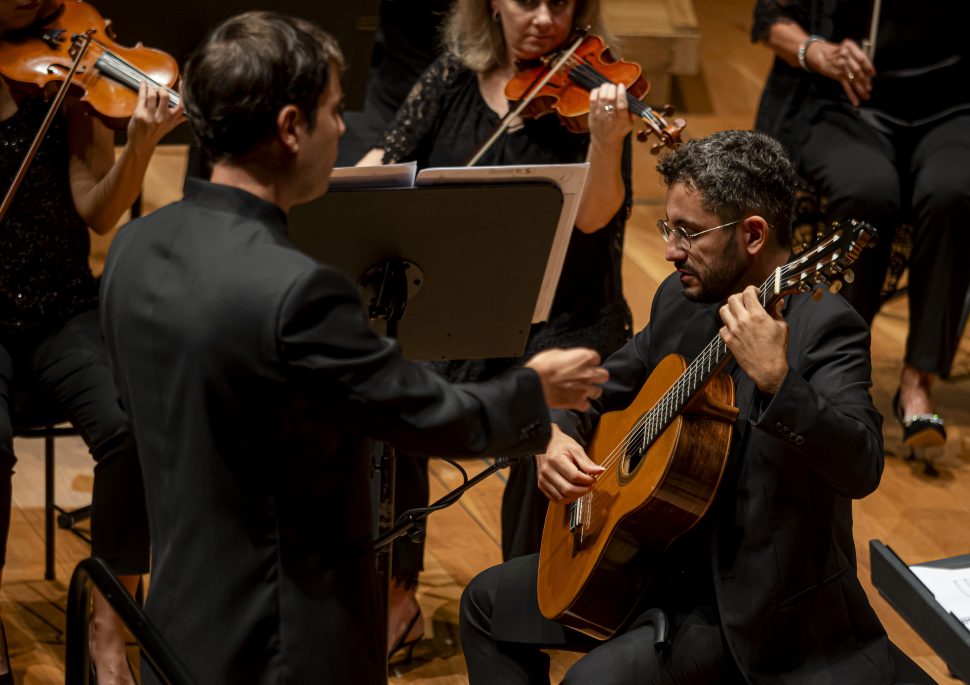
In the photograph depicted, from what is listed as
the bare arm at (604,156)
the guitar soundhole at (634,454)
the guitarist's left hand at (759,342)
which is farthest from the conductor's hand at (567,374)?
the bare arm at (604,156)

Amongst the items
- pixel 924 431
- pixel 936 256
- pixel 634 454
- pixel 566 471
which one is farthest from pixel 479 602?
pixel 936 256

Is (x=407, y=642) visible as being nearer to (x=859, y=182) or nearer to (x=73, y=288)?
(x=73, y=288)

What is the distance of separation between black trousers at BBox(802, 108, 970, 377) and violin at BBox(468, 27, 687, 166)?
80 centimetres

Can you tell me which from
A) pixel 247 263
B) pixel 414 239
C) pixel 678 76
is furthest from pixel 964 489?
pixel 678 76

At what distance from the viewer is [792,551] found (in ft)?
6.88

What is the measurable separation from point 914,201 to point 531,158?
3.77 ft

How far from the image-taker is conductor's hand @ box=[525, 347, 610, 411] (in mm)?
1760

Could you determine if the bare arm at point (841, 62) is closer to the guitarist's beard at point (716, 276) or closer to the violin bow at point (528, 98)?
the violin bow at point (528, 98)

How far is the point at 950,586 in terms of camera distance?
1939 millimetres

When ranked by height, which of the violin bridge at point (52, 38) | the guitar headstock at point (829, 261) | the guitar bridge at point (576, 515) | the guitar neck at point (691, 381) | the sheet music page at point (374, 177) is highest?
the guitar headstock at point (829, 261)

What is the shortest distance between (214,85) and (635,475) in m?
0.96

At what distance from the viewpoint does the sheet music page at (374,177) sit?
85.6 inches

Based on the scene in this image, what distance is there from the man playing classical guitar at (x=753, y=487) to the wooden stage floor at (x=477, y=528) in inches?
30.1

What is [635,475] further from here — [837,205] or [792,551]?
[837,205]
